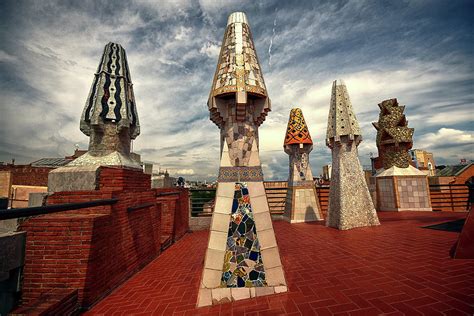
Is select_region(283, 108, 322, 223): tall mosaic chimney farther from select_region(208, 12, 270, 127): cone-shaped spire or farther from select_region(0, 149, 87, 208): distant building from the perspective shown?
select_region(0, 149, 87, 208): distant building

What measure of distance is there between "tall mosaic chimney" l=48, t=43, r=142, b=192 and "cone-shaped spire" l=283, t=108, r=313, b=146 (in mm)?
7465

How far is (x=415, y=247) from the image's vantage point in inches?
195

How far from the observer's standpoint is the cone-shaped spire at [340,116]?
7.80 meters

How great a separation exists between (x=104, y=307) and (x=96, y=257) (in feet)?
2.55

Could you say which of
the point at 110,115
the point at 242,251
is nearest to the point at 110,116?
the point at 110,115

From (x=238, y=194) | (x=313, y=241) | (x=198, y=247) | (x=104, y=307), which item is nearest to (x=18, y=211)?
(x=104, y=307)

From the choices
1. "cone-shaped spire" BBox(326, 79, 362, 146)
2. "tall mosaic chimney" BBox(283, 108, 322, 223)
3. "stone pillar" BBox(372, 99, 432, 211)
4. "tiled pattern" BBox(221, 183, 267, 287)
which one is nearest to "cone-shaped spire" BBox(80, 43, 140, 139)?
"tiled pattern" BBox(221, 183, 267, 287)

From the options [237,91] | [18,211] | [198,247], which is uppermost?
[237,91]

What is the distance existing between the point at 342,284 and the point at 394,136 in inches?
451

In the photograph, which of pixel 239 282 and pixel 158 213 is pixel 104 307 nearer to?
pixel 239 282

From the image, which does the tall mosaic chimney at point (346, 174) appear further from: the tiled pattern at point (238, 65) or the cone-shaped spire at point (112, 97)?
the cone-shaped spire at point (112, 97)

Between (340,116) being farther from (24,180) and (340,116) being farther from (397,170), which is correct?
(24,180)

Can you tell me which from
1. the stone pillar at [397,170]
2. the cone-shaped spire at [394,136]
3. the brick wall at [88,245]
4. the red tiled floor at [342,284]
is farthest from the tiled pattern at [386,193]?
the brick wall at [88,245]

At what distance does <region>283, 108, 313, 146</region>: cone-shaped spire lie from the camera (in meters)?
10.8
